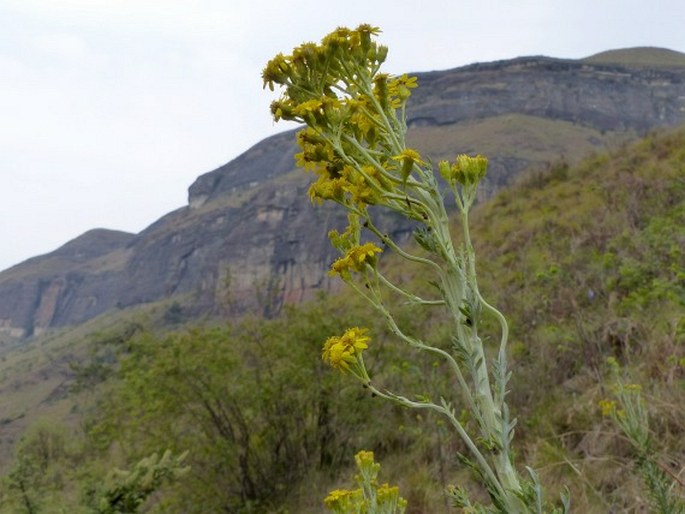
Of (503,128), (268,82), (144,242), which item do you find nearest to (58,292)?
(144,242)

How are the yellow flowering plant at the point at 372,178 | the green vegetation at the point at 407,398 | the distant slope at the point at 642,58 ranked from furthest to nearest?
the distant slope at the point at 642,58 < the green vegetation at the point at 407,398 < the yellow flowering plant at the point at 372,178

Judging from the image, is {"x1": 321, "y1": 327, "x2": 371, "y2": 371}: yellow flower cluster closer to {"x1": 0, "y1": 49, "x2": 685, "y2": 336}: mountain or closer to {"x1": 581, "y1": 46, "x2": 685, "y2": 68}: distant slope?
{"x1": 0, "y1": 49, "x2": 685, "y2": 336}: mountain

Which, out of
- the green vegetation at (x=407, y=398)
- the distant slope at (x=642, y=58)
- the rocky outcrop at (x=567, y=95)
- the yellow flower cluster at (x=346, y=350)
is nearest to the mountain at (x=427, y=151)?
the rocky outcrop at (x=567, y=95)

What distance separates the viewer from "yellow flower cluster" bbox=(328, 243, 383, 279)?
5.82 feet

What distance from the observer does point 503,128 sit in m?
86.6

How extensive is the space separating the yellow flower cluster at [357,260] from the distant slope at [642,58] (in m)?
119

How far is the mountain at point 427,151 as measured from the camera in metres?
80.8

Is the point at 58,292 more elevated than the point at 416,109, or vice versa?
the point at 416,109

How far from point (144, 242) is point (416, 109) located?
6849cm

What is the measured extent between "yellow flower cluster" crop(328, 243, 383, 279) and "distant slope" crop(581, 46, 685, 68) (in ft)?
391

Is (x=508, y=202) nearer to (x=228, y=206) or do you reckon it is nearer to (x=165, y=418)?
(x=165, y=418)

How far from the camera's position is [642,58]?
4518 inches

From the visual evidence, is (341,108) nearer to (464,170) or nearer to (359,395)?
(464,170)

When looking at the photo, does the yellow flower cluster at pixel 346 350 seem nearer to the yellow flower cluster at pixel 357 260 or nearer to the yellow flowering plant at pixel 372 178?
the yellow flowering plant at pixel 372 178
